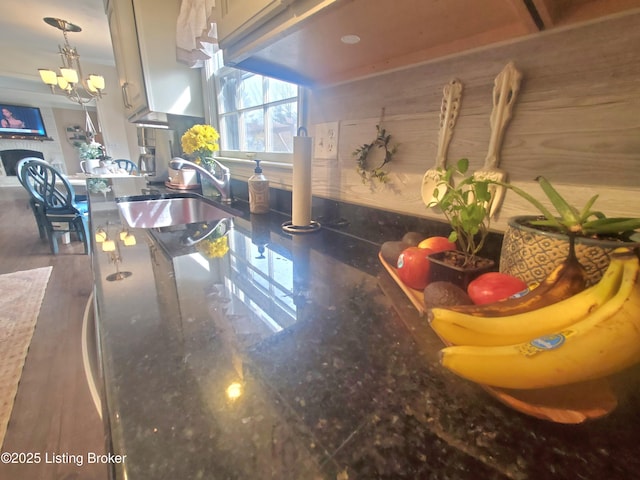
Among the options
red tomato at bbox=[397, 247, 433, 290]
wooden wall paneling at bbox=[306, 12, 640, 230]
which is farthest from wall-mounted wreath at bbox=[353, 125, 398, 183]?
red tomato at bbox=[397, 247, 433, 290]

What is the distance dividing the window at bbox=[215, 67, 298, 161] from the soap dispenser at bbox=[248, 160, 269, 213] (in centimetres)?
22

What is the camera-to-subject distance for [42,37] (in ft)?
11.3

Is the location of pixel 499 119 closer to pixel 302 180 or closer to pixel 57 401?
pixel 302 180

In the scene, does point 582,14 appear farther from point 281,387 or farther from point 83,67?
point 83,67

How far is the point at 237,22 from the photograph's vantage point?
66cm

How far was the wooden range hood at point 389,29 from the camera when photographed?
448mm

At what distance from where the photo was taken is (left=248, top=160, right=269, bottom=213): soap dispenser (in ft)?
3.87

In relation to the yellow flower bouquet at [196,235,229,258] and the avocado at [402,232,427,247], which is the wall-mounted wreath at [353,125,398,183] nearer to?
the avocado at [402,232,427,247]

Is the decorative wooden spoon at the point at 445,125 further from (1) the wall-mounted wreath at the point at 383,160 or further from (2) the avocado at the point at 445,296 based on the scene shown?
(2) the avocado at the point at 445,296

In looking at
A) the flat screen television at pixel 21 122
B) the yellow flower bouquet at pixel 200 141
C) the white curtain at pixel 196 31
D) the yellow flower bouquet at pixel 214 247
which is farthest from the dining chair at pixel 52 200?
the flat screen television at pixel 21 122

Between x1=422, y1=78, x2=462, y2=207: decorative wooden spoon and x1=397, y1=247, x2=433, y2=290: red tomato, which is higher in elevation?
x1=422, y1=78, x2=462, y2=207: decorative wooden spoon

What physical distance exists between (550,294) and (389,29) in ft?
1.91

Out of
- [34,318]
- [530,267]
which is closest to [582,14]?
[530,267]

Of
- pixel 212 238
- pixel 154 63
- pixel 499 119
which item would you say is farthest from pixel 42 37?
pixel 499 119
